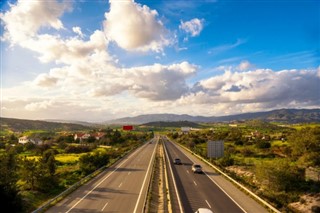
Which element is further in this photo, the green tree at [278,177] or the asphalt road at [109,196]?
the green tree at [278,177]

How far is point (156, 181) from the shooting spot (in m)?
39.2

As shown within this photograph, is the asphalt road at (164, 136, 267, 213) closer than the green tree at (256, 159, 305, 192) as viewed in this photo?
Yes

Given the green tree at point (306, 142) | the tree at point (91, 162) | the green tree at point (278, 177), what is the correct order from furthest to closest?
the green tree at point (306, 142) → the tree at point (91, 162) → the green tree at point (278, 177)

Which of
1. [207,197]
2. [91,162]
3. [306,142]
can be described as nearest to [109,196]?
[207,197]

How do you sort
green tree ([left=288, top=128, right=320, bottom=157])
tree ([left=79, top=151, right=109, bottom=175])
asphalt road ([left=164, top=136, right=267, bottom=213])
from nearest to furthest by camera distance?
asphalt road ([left=164, top=136, right=267, bottom=213]) < tree ([left=79, top=151, right=109, bottom=175]) < green tree ([left=288, top=128, right=320, bottom=157])

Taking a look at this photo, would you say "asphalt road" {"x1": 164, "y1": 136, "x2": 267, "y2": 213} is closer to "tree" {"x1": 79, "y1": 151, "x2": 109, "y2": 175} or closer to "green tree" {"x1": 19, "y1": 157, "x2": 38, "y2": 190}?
"tree" {"x1": 79, "y1": 151, "x2": 109, "y2": 175}

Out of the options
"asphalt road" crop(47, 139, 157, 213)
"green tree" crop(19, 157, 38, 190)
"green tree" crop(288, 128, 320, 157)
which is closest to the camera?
"asphalt road" crop(47, 139, 157, 213)

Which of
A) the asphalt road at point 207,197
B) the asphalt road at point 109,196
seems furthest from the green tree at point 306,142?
the asphalt road at point 109,196


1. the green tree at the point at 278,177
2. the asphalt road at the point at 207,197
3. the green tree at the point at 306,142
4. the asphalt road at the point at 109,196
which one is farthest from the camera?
the green tree at the point at 306,142

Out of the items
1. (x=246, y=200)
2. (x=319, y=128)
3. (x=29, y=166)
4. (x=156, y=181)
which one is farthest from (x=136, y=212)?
(x=319, y=128)

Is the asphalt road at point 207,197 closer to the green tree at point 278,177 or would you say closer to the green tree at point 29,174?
the green tree at point 278,177

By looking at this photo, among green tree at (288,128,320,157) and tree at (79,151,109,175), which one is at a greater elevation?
green tree at (288,128,320,157)

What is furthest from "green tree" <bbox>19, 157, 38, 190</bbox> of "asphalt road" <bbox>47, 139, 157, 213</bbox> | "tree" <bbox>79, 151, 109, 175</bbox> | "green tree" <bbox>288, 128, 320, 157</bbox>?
"green tree" <bbox>288, 128, 320, 157</bbox>

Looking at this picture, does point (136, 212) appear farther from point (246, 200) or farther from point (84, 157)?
point (84, 157)
